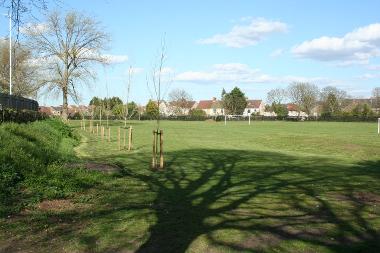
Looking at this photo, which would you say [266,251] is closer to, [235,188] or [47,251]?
[47,251]

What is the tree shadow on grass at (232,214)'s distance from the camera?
607cm

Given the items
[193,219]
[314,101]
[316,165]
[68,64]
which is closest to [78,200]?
[193,219]

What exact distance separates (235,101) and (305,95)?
18.0 m

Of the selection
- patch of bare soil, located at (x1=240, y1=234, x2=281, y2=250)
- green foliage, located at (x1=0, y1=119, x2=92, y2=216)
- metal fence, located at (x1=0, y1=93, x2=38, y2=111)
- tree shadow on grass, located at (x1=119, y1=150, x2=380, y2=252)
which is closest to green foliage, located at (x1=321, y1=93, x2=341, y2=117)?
metal fence, located at (x1=0, y1=93, x2=38, y2=111)

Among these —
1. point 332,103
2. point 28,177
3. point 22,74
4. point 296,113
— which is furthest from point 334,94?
point 28,177

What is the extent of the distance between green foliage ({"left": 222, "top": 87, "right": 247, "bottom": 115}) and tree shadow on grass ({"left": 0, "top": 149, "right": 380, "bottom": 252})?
10765 cm

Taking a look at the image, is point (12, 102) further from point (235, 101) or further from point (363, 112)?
point (235, 101)

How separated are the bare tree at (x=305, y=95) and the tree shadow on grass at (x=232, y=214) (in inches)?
4303

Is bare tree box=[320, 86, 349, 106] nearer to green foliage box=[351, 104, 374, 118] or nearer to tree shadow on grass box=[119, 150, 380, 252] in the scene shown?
green foliage box=[351, 104, 374, 118]

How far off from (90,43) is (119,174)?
49.6 metres

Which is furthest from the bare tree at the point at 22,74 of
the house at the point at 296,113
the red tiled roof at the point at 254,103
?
the red tiled roof at the point at 254,103

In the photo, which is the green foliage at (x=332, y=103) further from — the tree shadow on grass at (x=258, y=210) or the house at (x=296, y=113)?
the tree shadow on grass at (x=258, y=210)

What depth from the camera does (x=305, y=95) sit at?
11931cm

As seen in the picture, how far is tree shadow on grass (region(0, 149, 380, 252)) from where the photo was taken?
6.07 meters
